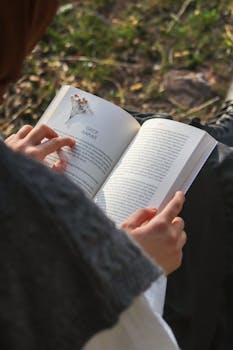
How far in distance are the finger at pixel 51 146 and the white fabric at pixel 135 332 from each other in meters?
0.43

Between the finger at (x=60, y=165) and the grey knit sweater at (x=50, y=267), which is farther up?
the grey knit sweater at (x=50, y=267)

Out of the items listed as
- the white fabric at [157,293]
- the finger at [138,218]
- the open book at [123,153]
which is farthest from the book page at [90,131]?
the white fabric at [157,293]

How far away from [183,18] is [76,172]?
1072mm

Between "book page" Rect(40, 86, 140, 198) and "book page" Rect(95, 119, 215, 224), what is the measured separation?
0.9 inches

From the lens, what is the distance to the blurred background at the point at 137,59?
6.62 feet

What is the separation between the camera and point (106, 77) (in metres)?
2.09

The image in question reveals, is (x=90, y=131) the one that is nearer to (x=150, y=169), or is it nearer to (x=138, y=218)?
(x=150, y=169)

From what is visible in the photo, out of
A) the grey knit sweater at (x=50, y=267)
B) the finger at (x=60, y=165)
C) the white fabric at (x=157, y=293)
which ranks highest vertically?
the grey knit sweater at (x=50, y=267)

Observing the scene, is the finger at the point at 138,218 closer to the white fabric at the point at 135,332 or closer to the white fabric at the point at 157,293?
the white fabric at the point at 157,293

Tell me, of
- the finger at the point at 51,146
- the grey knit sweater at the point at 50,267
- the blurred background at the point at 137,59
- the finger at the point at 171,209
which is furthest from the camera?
the blurred background at the point at 137,59

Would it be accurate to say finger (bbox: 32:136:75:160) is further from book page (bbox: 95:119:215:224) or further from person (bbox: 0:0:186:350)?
person (bbox: 0:0:186:350)

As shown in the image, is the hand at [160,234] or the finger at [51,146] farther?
the finger at [51,146]

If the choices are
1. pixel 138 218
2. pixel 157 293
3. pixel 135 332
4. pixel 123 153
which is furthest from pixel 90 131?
pixel 135 332

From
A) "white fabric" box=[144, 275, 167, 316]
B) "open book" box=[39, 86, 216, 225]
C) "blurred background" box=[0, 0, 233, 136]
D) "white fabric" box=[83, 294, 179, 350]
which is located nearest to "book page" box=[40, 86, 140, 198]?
"open book" box=[39, 86, 216, 225]
